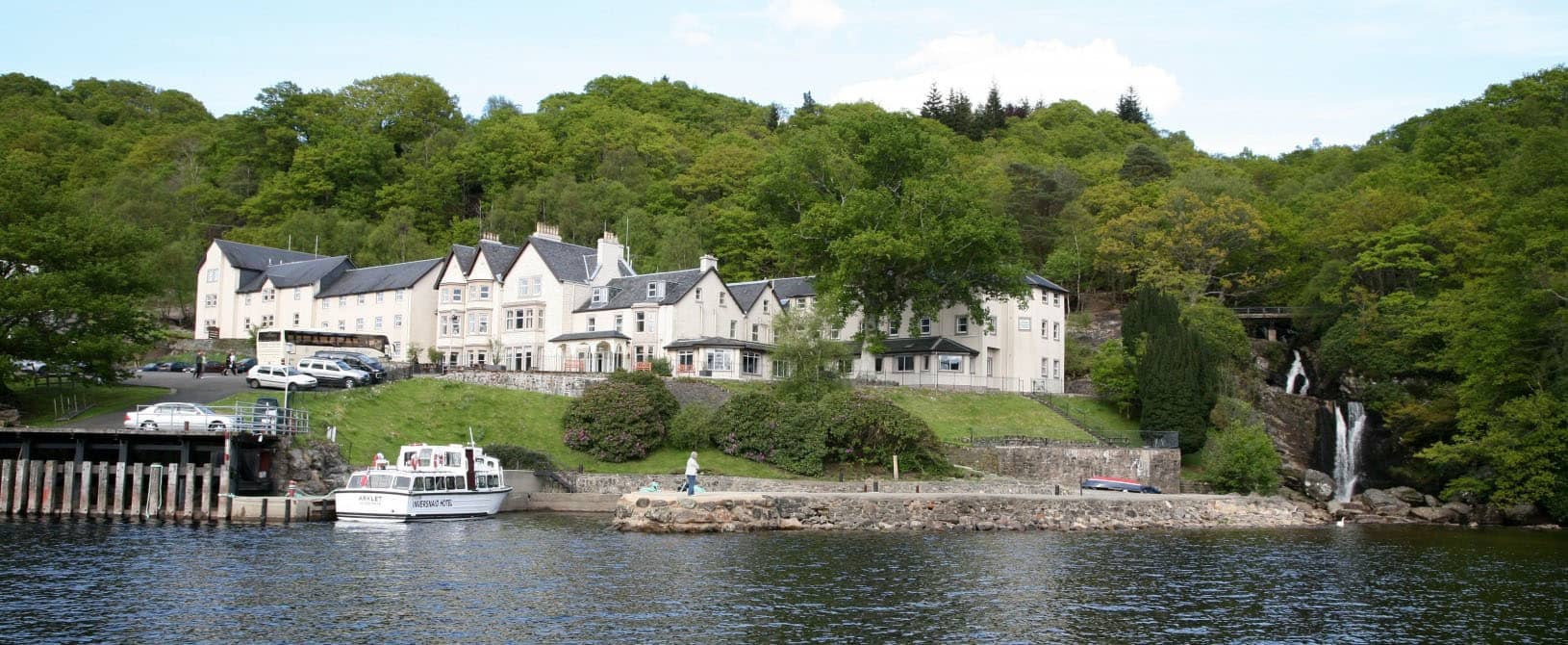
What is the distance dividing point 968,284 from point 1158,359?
12422 millimetres

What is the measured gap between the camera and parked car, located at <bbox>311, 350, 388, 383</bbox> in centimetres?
5772

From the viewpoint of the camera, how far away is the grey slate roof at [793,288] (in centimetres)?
7531

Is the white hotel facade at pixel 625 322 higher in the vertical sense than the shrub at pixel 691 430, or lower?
higher

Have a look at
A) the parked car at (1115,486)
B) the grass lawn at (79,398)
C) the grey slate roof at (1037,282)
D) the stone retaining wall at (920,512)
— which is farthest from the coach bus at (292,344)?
the parked car at (1115,486)

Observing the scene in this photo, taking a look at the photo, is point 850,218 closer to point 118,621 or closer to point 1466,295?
point 1466,295

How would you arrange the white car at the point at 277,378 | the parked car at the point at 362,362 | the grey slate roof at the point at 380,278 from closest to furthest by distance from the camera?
the white car at the point at 277,378 → the parked car at the point at 362,362 → the grey slate roof at the point at 380,278

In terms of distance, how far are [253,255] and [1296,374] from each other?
7644 centimetres

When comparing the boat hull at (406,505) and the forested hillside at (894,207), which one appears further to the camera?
the forested hillside at (894,207)

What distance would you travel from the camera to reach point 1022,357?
71.4m

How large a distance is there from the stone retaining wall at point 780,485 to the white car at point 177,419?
13583 mm

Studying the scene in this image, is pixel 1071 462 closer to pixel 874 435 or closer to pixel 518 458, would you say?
pixel 874 435

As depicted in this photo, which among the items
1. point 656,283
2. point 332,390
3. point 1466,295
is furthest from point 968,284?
point 332,390

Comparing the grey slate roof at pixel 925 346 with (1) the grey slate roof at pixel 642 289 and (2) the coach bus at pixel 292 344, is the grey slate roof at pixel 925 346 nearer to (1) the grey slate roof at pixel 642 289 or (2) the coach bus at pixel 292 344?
(1) the grey slate roof at pixel 642 289

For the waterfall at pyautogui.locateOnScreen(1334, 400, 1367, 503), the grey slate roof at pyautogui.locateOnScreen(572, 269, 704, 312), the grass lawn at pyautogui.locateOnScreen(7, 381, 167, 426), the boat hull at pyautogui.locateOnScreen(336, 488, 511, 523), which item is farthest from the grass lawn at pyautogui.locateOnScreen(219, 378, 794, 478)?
the waterfall at pyautogui.locateOnScreen(1334, 400, 1367, 503)
